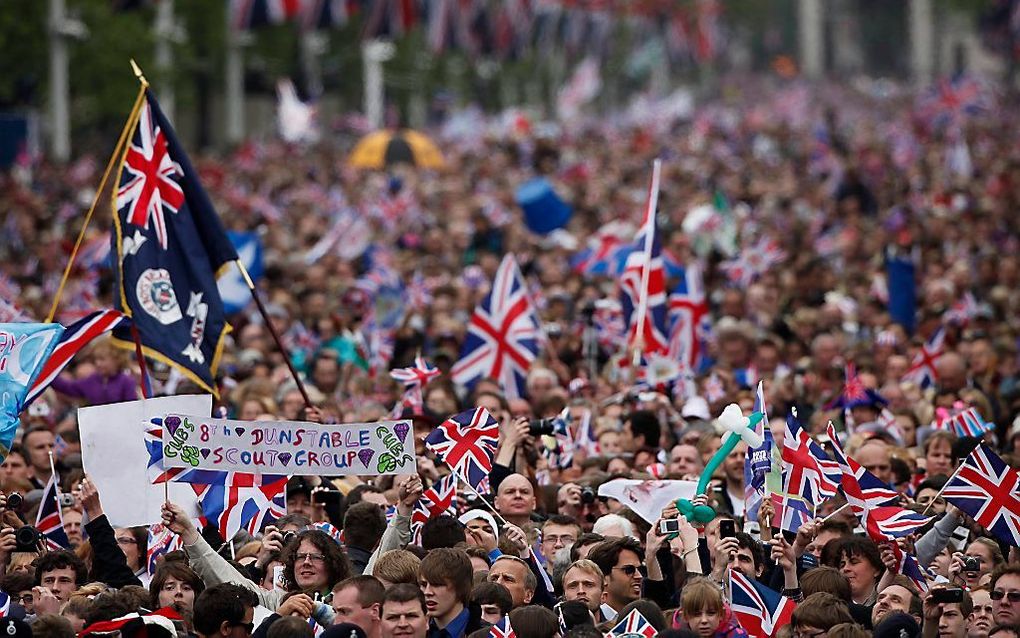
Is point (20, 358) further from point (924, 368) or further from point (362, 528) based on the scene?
point (924, 368)

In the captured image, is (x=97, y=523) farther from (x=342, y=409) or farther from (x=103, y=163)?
(x=103, y=163)

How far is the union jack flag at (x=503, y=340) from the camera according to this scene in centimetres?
1753

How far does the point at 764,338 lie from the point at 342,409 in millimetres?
4243

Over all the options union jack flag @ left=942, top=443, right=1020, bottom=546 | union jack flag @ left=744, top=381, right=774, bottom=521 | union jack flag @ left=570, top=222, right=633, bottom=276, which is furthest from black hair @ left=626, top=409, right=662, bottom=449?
union jack flag @ left=570, top=222, right=633, bottom=276

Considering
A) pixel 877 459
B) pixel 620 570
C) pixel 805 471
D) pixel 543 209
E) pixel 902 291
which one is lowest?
pixel 543 209

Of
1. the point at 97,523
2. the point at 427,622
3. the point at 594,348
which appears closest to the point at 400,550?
the point at 427,622

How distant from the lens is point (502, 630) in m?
8.90

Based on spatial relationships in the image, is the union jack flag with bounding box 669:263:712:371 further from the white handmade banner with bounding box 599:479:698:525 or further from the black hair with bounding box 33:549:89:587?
the black hair with bounding box 33:549:89:587

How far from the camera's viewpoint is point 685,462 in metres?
12.8

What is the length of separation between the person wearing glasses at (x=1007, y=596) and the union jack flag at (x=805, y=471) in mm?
1461

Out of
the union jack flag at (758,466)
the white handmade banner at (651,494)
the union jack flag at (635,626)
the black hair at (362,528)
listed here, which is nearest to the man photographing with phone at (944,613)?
the union jack flag at (635,626)

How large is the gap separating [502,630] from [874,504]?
281cm

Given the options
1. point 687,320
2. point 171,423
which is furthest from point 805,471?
point 687,320

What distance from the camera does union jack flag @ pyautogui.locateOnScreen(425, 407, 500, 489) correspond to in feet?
37.6
